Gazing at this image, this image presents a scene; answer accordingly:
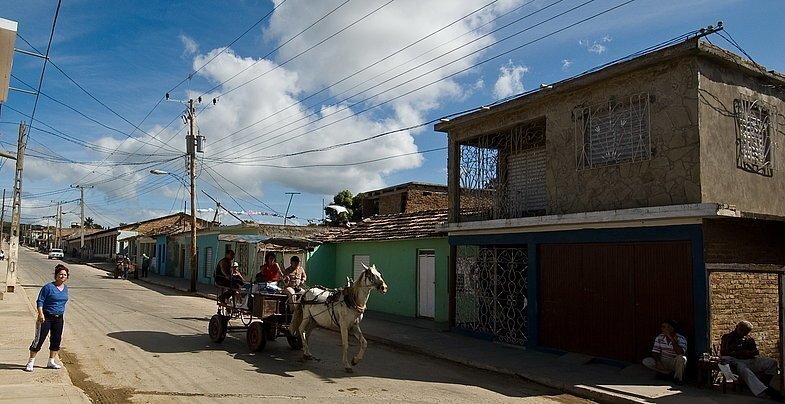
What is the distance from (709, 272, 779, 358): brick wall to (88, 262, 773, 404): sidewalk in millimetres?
1381

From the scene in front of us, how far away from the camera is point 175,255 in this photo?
41375 mm

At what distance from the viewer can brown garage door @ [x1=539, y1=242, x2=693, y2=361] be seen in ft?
34.5

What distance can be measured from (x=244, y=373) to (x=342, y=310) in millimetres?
1987

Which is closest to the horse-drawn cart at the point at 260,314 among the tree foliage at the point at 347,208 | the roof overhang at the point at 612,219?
the roof overhang at the point at 612,219

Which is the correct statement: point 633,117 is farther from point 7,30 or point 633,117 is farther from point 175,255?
point 175,255

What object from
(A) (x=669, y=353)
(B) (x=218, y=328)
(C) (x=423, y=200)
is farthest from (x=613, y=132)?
(C) (x=423, y=200)

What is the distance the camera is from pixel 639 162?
37.0 ft

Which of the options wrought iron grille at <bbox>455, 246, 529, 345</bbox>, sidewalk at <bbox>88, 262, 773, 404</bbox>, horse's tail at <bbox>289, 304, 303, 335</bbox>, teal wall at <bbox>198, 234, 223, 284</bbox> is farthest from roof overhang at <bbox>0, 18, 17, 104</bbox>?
teal wall at <bbox>198, 234, 223, 284</bbox>

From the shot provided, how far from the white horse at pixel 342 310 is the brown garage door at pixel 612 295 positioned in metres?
4.40

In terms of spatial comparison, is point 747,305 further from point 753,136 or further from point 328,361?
point 328,361

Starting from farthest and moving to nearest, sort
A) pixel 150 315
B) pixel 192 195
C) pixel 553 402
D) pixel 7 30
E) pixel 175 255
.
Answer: pixel 175 255 < pixel 192 195 < pixel 150 315 < pixel 7 30 < pixel 553 402

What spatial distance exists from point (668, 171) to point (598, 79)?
7.83 ft

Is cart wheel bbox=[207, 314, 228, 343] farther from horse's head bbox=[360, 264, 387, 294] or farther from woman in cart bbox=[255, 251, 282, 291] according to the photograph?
horse's head bbox=[360, 264, 387, 294]

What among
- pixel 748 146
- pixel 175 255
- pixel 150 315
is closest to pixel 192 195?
pixel 150 315
